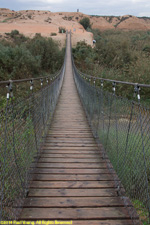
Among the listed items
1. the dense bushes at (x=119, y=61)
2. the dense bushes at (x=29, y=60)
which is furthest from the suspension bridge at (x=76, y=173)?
the dense bushes at (x=29, y=60)

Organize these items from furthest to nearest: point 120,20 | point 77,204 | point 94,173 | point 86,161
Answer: point 120,20
point 86,161
point 94,173
point 77,204

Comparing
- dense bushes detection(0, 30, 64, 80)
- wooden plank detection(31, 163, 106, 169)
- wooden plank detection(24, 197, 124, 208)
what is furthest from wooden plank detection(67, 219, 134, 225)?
dense bushes detection(0, 30, 64, 80)

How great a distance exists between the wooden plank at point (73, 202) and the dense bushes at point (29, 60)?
14107 mm

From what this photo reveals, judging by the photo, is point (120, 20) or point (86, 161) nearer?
point (86, 161)

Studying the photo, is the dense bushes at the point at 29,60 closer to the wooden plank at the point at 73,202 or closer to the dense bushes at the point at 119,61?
the dense bushes at the point at 119,61

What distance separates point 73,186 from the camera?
202cm

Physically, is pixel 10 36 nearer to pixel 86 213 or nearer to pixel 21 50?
pixel 21 50

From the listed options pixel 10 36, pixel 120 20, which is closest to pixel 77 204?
pixel 10 36

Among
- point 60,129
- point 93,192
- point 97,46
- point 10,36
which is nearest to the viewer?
point 93,192

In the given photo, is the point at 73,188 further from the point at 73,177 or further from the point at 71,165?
the point at 71,165

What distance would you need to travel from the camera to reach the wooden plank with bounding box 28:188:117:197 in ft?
6.15

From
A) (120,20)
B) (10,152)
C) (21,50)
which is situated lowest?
(10,152)

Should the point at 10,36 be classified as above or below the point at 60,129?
above

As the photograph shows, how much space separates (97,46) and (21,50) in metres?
9.38
